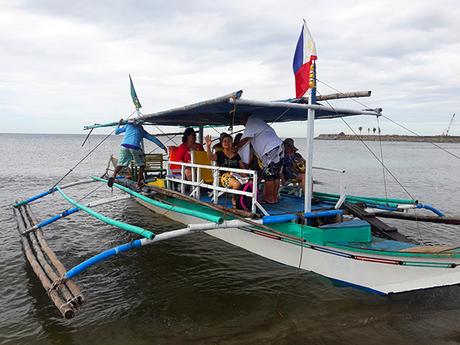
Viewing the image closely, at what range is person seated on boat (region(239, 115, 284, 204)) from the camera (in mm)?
6551

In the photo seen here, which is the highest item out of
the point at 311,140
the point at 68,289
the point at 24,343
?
the point at 311,140

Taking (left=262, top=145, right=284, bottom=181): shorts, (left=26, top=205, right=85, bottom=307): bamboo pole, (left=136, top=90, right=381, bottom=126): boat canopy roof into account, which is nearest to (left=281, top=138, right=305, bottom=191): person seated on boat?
(left=262, top=145, right=284, bottom=181): shorts

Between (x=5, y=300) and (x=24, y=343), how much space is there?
172 centimetres

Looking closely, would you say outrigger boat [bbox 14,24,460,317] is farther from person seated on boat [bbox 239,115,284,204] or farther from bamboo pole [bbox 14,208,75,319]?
person seated on boat [bbox 239,115,284,204]

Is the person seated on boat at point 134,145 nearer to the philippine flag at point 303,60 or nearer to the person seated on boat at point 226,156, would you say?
the person seated on boat at point 226,156

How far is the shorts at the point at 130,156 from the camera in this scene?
9.21 m

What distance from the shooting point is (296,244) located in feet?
19.1

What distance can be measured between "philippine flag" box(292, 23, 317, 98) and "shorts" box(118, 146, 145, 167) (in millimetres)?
4924

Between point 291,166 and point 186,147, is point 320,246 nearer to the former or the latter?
point 291,166

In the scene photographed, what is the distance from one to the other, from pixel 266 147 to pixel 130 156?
461cm

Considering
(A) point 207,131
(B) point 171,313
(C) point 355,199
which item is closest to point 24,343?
(B) point 171,313

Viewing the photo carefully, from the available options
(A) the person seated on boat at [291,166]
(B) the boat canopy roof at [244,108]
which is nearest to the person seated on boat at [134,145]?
(B) the boat canopy roof at [244,108]

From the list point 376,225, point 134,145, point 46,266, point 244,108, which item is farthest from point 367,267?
point 134,145

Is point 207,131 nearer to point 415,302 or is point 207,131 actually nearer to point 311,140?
point 311,140
